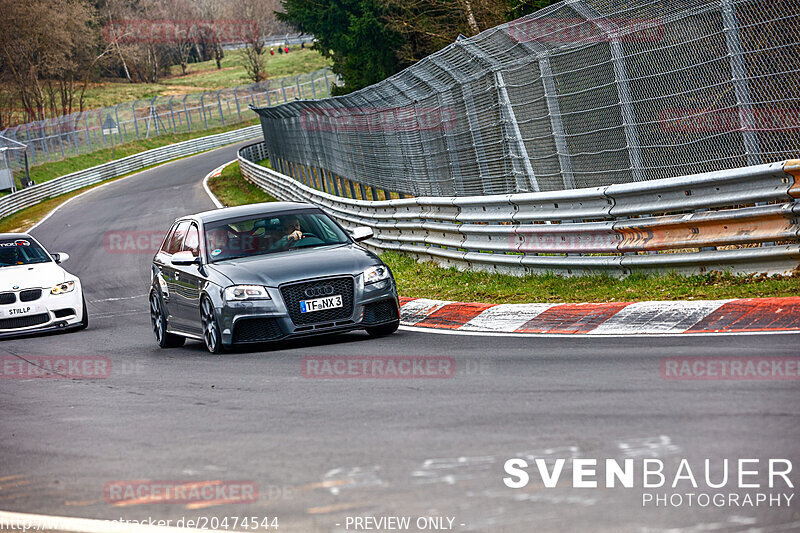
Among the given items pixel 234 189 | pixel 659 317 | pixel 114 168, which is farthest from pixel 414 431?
pixel 114 168

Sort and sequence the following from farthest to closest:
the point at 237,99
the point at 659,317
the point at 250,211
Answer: the point at 237,99
the point at 250,211
the point at 659,317

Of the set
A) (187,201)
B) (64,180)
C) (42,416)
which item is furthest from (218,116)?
(42,416)

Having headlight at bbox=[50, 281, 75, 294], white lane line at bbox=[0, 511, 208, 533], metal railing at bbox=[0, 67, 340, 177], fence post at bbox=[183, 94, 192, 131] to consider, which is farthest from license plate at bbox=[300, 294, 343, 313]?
fence post at bbox=[183, 94, 192, 131]

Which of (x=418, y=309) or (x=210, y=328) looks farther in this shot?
(x=418, y=309)

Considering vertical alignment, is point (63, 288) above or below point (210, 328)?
above

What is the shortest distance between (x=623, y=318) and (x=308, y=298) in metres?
2.89

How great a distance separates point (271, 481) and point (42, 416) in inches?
135

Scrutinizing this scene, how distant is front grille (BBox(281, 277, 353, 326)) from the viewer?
1039 centimetres

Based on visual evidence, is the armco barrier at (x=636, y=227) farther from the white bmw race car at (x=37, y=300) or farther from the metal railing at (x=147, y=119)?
the metal railing at (x=147, y=119)

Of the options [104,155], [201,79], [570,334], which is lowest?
[570,334]

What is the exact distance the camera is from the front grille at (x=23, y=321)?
15.5m

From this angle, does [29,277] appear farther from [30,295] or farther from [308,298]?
[308,298]

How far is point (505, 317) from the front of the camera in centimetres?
1081

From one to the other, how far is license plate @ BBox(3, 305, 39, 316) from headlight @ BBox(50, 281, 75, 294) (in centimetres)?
36
